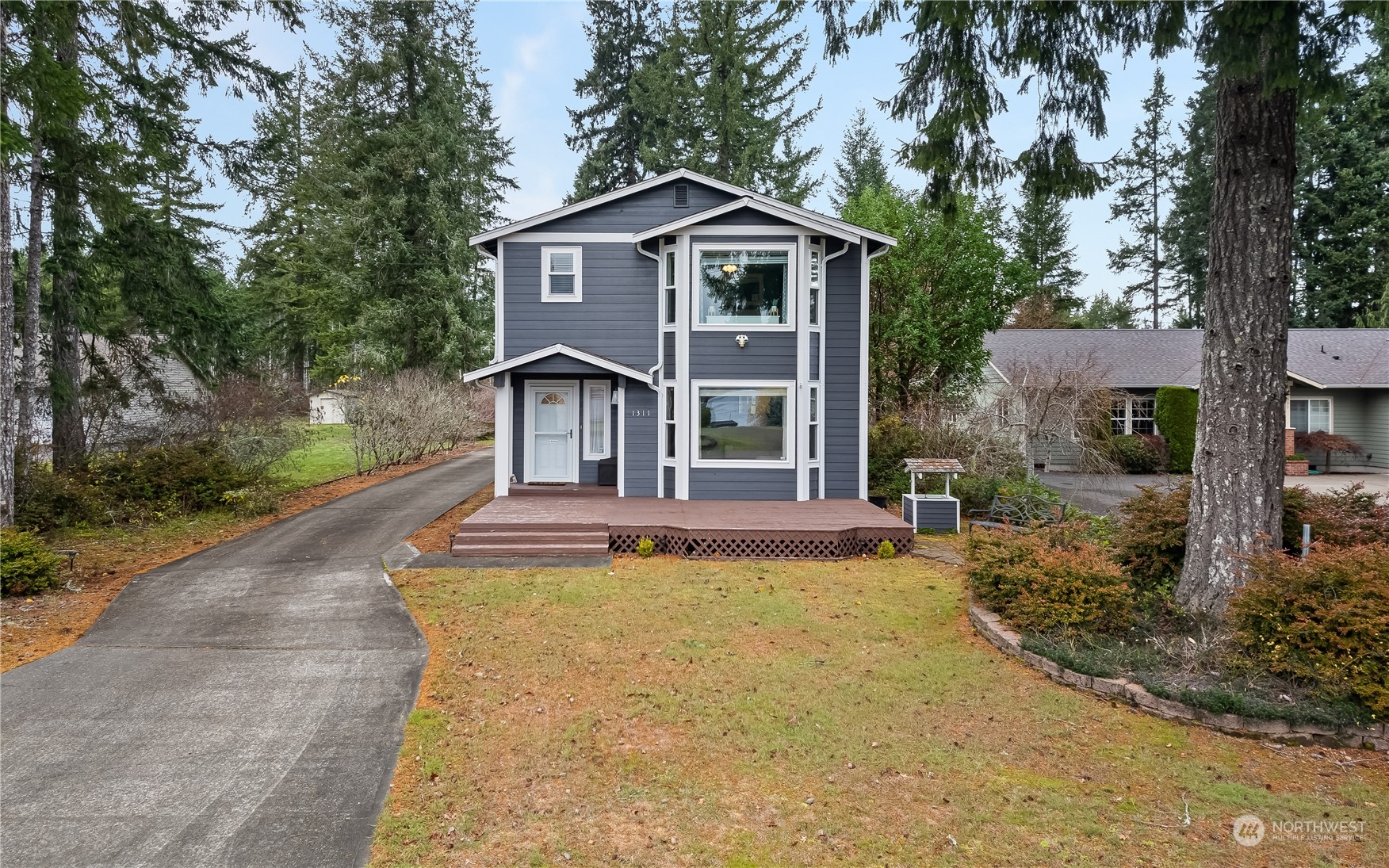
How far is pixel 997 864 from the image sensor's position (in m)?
3.36

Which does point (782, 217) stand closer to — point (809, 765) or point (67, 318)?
point (809, 765)

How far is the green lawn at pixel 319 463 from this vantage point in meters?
17.3

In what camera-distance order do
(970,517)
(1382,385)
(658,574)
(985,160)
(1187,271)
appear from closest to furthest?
(985,160), (658,574), (970,517), (1382,385), (1187,271)

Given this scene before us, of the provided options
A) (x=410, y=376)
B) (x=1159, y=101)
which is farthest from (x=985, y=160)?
(x=1159, y=101)

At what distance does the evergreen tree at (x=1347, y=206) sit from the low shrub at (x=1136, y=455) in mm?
19961

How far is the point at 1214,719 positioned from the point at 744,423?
897 centimetres

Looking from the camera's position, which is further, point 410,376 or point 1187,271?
point 1187,271

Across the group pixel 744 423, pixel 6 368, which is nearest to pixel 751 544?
pixel 744 423

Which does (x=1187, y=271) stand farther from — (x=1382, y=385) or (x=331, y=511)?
(x=331, y=511)

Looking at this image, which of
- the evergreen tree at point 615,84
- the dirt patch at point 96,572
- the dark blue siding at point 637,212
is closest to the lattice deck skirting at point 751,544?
the dirt patch at point 96,572

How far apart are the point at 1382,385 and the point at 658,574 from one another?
26.7 metres

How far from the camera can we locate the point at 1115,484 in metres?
18.7

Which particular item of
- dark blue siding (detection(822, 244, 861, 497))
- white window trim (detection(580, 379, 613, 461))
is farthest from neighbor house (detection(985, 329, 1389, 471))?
white window trim (detection(580, 379, 613, 461))

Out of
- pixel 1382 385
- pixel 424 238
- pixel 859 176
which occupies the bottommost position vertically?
pixel 1382 385
